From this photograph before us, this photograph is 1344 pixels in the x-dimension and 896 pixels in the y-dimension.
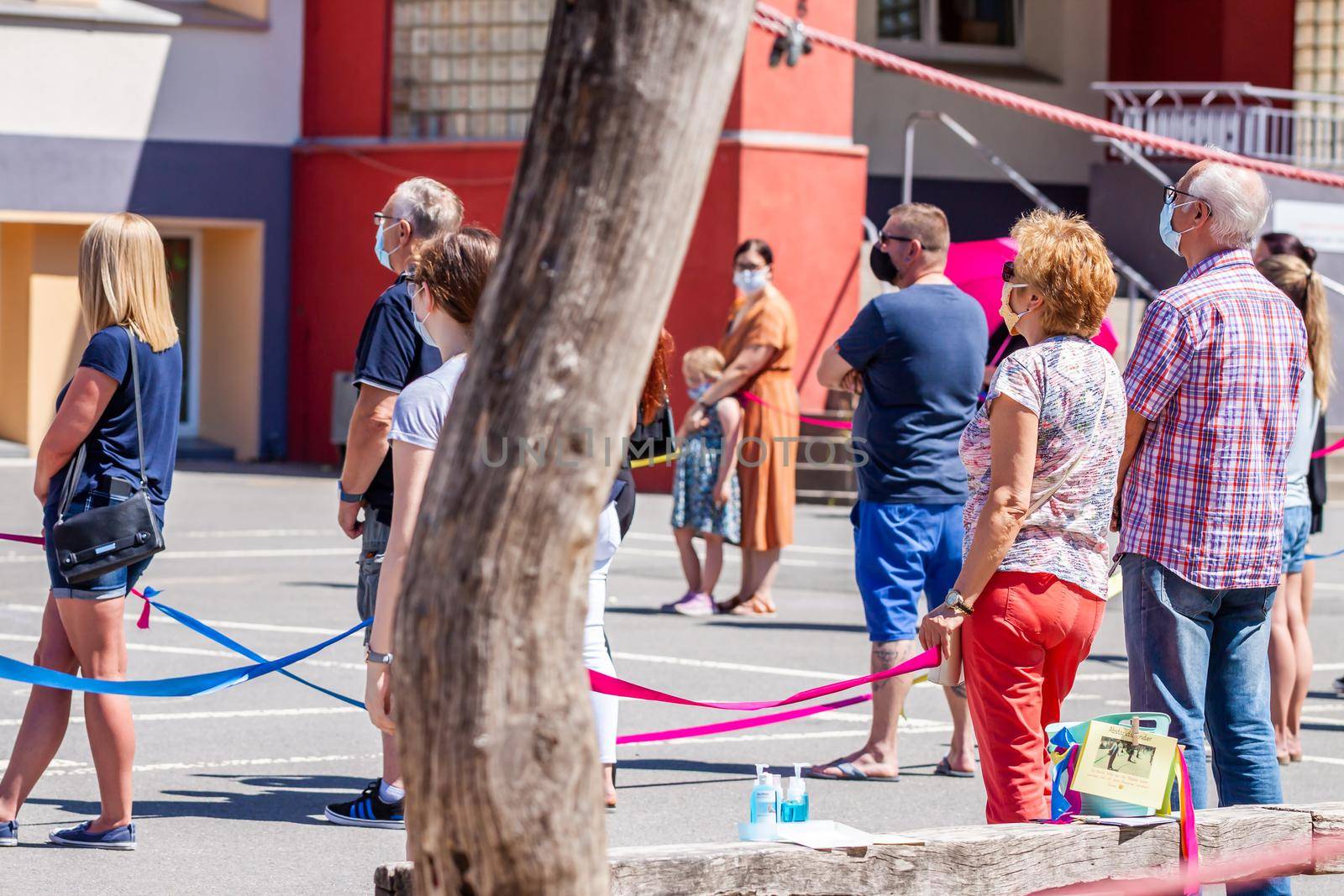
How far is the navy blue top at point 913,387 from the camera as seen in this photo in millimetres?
6680

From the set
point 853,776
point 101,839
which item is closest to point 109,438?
point 101,839

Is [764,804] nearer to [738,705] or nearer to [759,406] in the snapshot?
[738,705]

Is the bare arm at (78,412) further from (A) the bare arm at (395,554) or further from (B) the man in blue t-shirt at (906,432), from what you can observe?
(B) the man in blue t-shirt at (906,432)

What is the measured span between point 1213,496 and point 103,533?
119 inches

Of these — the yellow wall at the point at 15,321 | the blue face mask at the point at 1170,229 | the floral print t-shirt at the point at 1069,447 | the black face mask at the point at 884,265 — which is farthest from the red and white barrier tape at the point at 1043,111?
the yellow wall at the point at 15,321

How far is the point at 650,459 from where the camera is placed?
7.31 m

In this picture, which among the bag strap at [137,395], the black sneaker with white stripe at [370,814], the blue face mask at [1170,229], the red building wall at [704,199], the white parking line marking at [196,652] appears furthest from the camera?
the red building wall at [704,199]

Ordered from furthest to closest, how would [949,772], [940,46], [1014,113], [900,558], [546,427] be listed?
[940,46], [1014,113], [949,772], [900,558], [546,427]

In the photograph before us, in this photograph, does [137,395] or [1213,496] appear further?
[137,395]

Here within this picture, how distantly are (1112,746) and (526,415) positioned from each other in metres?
2.04

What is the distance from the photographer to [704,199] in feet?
58.4

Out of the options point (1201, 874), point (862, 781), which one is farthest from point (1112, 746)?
point (862, 781)

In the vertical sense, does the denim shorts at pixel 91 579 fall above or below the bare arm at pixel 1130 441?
below

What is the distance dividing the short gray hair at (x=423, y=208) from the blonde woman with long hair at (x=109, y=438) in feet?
2.79
